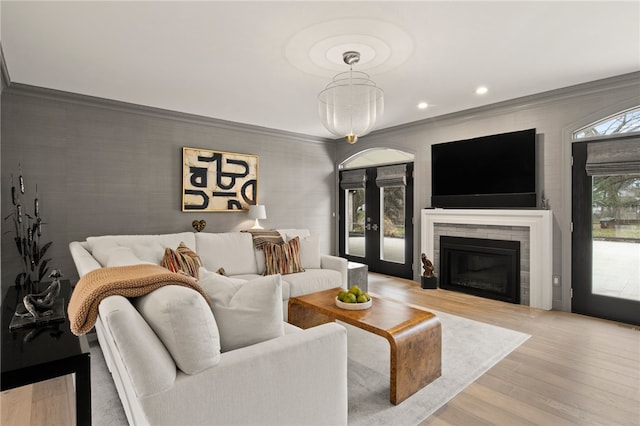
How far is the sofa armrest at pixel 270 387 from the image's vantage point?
1266mm

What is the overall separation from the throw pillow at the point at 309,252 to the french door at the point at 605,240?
9.68 ft

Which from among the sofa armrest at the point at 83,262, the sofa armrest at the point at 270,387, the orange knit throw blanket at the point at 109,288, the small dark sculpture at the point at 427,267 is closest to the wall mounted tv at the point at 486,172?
the small dark sculpture at the point at 427,267

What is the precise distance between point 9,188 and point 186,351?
389 cm

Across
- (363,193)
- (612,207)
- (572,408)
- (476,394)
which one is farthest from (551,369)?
(363,193)

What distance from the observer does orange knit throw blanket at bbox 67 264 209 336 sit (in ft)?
4.67

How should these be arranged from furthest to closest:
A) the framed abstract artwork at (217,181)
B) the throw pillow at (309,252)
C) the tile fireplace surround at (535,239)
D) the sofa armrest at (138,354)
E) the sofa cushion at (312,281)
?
the framed abstract artwork at (217,181), the throw pillow at (309,252), the tile fireplace surround at (535,239), the sofa cushion at (312,281), the sofa armrest at (138,354)

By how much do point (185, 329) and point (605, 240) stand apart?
14.2 ft

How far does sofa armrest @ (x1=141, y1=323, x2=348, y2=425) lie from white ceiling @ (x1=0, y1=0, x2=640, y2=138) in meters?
2.14

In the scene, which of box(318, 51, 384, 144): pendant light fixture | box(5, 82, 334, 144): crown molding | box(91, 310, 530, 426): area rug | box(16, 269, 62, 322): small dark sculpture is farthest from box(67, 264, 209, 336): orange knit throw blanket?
box(5, 82, 334, 144): crown molding

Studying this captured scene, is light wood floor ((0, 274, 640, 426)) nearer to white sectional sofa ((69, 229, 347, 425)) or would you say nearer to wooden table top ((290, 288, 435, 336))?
wooden table top ((290, 288, 435, 336))

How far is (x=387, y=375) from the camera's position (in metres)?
2.53

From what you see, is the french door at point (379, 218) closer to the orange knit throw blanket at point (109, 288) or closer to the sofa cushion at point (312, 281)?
the sofa cushion at point (312, 281)

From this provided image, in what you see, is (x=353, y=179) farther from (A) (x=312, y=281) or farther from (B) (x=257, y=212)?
(A) (x=312, y=281)

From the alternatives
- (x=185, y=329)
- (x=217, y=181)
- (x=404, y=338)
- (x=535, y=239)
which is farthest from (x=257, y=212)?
(x=185, y=329)
